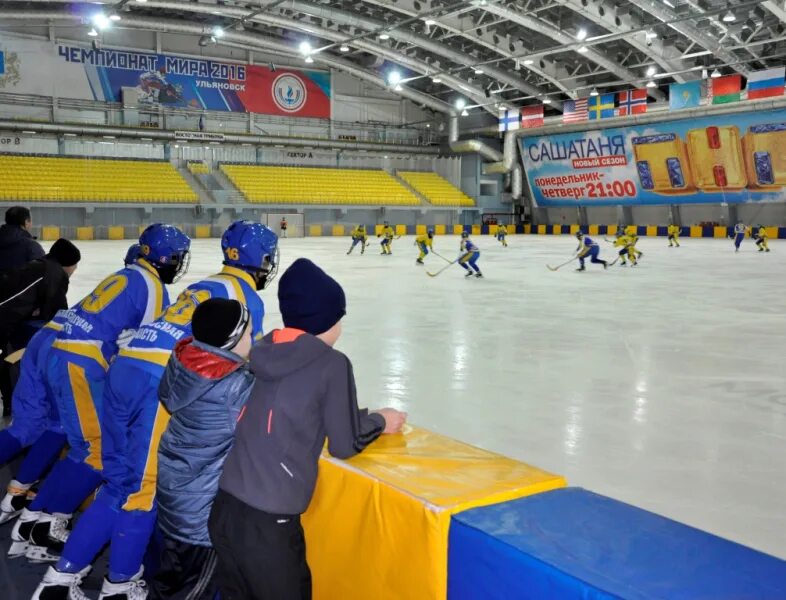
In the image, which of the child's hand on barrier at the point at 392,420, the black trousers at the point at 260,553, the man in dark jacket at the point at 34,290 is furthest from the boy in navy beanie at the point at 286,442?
the man in dark jacket at the point at 34,290

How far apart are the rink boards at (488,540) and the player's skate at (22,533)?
5.34 ft

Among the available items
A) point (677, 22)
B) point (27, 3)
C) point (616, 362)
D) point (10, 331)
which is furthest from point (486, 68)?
point (10, 331)

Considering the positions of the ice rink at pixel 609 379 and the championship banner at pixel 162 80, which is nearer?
the ice rink at pixel 609 379

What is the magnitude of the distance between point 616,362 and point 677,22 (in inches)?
1050

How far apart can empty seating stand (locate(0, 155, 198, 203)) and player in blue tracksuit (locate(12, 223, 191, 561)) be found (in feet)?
108

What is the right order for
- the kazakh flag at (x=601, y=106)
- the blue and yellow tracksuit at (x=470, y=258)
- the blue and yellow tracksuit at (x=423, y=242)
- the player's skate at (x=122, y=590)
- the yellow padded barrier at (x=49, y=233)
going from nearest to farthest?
the player's skate at (x=122, y=590), the blue and yellow tracksuit at (x=470, y=258), the blue and yellow tracksuit at (x=423, y=242), the yellow padded barrier at (x=49, y=233), the kazakh flag at (x=601, y=106)

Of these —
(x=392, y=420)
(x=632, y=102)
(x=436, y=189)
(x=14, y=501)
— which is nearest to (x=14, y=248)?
(x=14, y=501)

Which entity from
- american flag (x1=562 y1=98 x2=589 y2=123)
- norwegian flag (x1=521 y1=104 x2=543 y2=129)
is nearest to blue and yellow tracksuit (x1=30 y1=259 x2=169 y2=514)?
american flag (x1=562 y1=98 x2=589 y2=123)

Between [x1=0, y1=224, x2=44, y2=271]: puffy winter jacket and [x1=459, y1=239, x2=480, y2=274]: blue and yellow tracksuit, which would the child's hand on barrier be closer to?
[x1=0, y1=224, x2=44, y2=271]: puffy winter jacket

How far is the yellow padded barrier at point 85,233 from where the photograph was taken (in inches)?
1369

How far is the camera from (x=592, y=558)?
5.74 feet

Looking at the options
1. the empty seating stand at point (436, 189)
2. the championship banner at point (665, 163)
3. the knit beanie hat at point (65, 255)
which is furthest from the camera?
the empty seating stand at point (436, 189)

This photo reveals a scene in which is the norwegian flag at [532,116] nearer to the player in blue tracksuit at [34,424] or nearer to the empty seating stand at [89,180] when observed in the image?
the empty seating stand at [89,180]

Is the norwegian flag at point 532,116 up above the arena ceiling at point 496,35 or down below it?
below
